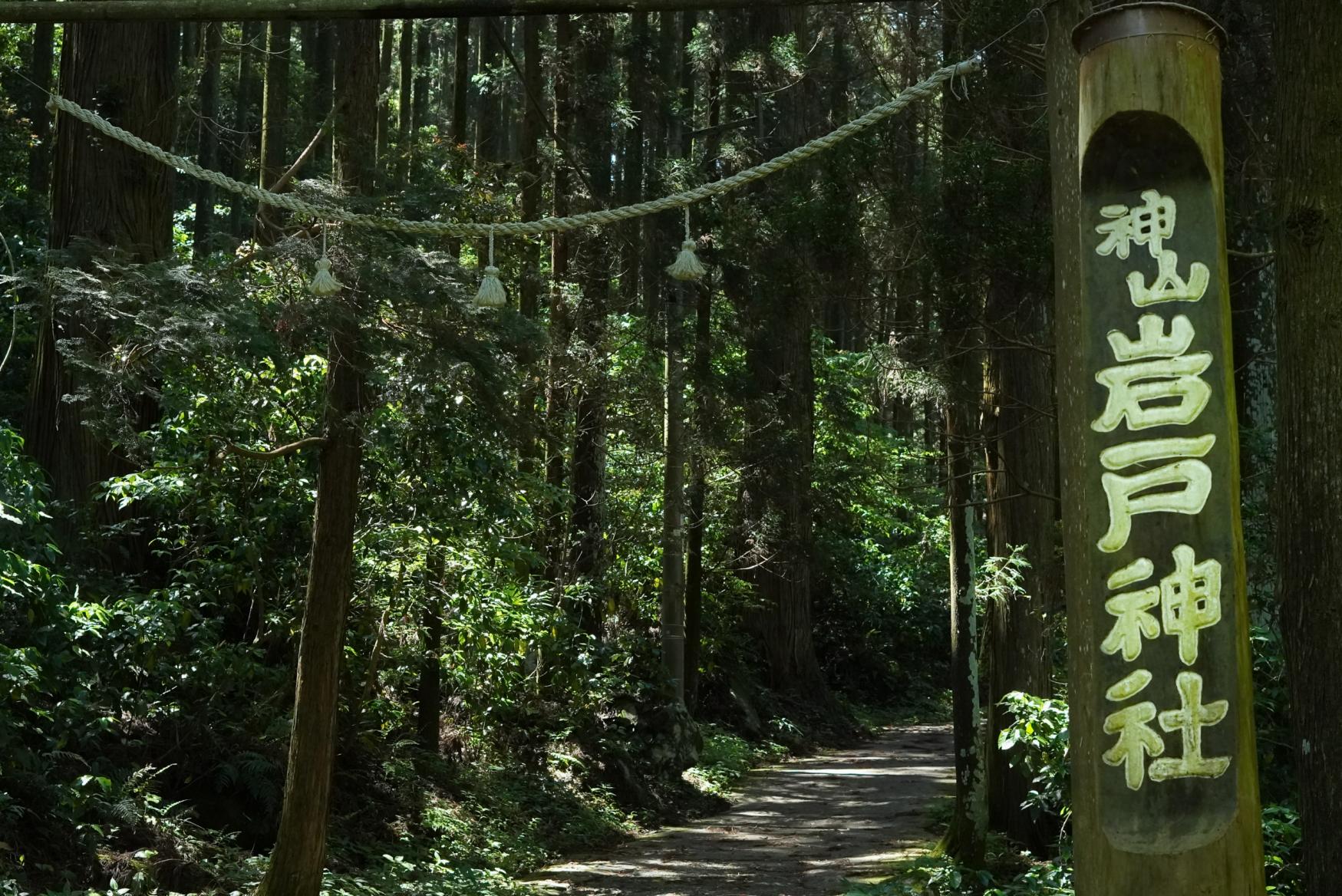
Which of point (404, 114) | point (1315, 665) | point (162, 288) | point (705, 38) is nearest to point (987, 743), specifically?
point (1315, 665)

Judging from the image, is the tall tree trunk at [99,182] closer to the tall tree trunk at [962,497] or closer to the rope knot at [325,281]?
the rope knot at [325,281]

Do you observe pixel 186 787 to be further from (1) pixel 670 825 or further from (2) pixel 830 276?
(2) pixel 830 276

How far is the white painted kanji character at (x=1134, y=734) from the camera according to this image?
11.3 feet

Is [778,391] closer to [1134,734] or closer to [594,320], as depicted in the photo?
[594,320]

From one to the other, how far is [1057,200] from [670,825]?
1159 centimetres

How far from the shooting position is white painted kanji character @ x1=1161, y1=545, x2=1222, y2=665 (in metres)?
3.42

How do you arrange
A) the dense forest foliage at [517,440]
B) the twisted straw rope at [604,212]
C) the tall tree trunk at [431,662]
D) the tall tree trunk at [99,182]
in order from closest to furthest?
1. the twisted straw rope at [604,212]
2. the dense forest foliage at [517,440]
3. the tall tree trunk at [99,182]
4. the tall tree trunk at [431,662]

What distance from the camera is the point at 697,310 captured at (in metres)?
17.5

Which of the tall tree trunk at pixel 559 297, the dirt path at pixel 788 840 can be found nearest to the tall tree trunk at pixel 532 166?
the tall tree trunk at pixel 559 297

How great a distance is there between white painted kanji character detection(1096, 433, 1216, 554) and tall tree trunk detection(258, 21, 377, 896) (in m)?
5.43

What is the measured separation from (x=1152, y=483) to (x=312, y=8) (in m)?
4.28

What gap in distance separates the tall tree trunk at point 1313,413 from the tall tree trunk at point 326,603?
5251mm

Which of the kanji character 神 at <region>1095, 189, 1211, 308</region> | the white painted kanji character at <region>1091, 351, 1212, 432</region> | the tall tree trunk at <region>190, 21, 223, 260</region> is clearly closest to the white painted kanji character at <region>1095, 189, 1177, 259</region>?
the kanji character 神 at <region>1095, 189, 1211, 308</region>

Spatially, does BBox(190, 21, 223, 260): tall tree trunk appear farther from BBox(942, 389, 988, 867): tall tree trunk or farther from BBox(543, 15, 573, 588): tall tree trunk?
BBox(942, 389, 988, 867): tall tree trunk
